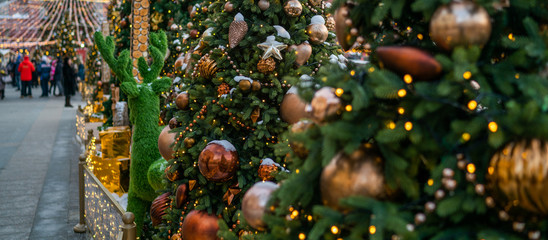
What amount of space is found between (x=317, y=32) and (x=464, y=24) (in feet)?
6.46

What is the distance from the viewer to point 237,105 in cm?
309

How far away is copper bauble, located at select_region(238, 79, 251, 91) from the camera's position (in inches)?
117

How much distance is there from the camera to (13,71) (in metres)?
22.8

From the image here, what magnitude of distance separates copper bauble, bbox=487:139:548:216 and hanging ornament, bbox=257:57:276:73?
192cm

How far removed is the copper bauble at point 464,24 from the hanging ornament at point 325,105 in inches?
14.1

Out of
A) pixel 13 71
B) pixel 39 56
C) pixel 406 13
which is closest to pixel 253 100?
pixel 406 13

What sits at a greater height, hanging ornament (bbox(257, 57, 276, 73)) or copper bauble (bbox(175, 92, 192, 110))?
hanging ornament (bbox(257, 57, 276, 73))

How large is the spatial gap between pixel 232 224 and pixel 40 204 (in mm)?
4026

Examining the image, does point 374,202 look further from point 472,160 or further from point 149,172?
point 149,172

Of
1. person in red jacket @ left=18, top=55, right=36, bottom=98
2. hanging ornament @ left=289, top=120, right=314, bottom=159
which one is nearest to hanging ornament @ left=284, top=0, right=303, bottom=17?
hanging ornament @ left=289, top=120, right=314, bottom=159

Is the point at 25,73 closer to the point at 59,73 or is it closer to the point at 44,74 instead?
the point at 44,74

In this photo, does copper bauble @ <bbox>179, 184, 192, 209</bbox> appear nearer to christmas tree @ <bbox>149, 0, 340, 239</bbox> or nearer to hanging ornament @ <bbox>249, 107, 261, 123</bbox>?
christmas tree @ <bbox>149, 0, 340, 239</bbox>

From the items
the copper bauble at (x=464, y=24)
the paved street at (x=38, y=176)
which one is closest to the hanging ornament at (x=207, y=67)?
the copper bauble at (x=464, y=24)

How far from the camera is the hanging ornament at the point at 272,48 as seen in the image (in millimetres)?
2979
